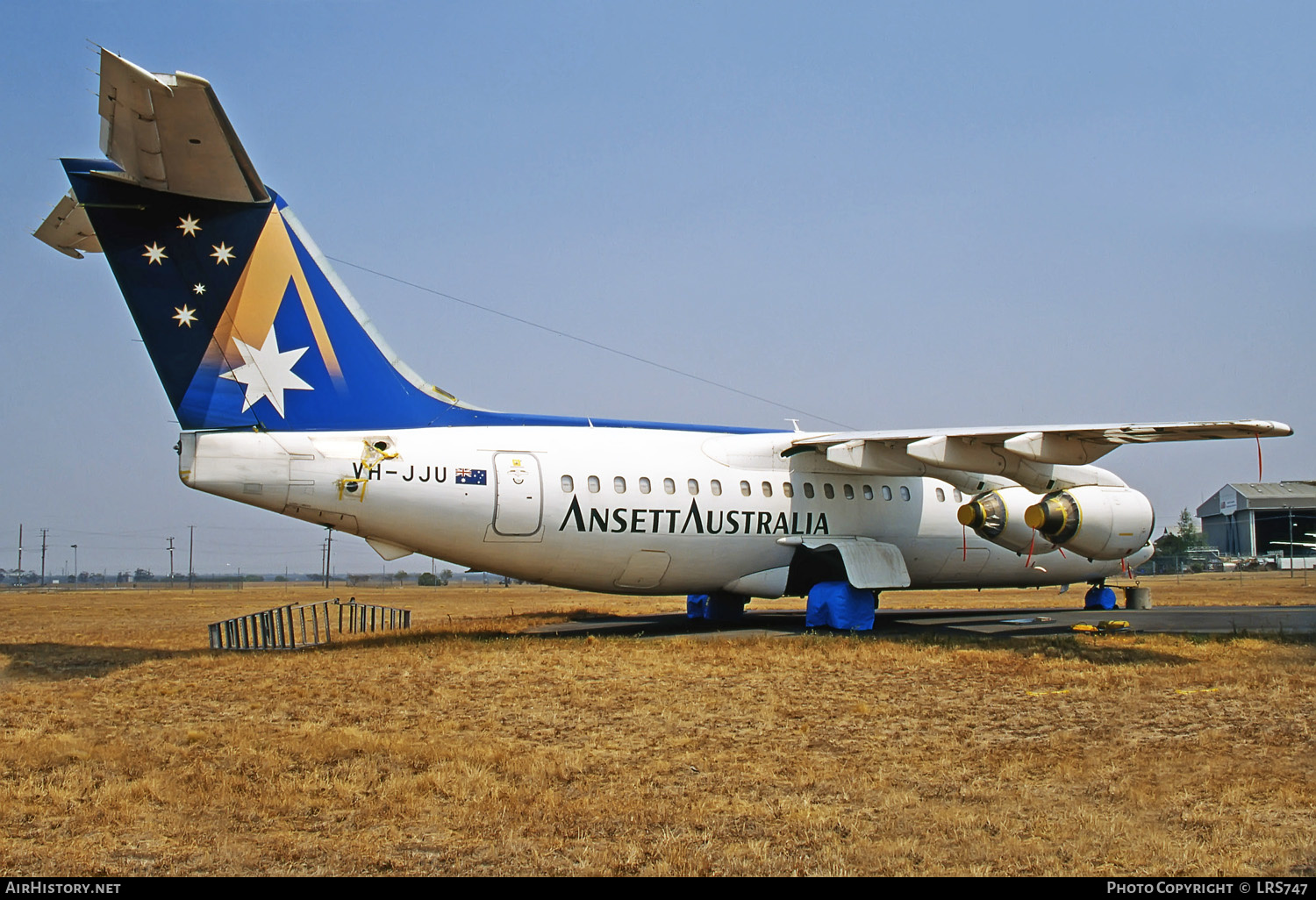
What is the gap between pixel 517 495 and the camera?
1440cm

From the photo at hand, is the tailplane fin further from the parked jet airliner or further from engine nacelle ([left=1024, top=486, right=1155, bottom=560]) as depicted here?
engine nacelle ([left=1024, top=486, right=1155, bottom=560])

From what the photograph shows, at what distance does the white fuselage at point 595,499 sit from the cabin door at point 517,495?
19 mm

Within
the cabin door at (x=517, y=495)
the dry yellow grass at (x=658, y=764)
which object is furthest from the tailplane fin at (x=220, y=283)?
the dry yellow grass at (x=658, y=764)

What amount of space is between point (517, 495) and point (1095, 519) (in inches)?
367

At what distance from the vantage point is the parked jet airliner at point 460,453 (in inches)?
468

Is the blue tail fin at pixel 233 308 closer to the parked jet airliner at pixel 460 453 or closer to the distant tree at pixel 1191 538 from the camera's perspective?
the parked jet airliner at pixel 460 453

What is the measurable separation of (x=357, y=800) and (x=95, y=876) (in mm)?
1668

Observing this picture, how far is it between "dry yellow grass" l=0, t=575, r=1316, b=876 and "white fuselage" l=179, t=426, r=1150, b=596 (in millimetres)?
2020

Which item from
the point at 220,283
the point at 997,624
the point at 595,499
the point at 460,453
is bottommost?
the point at 997,624

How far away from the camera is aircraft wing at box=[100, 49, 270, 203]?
9.66 metres

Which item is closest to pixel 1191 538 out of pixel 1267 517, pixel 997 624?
pixel 1267 517

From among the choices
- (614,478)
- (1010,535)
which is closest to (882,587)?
(1010,535)

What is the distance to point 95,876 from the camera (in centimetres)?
470

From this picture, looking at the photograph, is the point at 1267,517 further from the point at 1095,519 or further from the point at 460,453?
Answer: the point at 460,453
